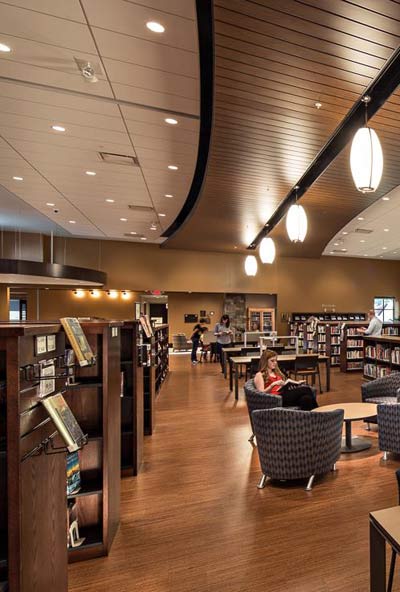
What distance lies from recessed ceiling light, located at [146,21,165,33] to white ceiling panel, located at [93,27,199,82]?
0.13 metres

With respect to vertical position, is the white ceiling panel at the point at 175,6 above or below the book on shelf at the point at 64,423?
above

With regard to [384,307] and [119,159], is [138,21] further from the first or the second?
[384,307]

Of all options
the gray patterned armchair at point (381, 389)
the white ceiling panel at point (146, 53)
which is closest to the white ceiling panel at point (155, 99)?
the white ceiling panel at point (146, 53)

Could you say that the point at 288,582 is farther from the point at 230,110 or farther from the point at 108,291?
the point at 108,291

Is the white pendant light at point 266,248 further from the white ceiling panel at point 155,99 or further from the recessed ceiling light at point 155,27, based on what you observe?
the recessed ceiling light at point 155,27

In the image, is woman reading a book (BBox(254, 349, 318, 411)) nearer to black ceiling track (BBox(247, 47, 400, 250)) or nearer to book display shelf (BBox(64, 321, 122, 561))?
book display shelf (BBox(64, 321, 122, 561))

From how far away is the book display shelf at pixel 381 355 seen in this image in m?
7.18

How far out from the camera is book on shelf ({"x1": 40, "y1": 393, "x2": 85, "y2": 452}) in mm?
1270

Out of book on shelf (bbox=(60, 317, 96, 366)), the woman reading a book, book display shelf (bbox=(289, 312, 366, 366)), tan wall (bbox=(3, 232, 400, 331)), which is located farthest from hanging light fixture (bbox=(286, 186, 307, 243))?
tan wall (bbox=(3, 232, 400, 331))

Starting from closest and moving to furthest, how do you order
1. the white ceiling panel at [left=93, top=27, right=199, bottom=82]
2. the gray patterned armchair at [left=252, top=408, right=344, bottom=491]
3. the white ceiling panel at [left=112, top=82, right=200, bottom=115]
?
1. the white ceiling panel at [left=93, top=27, right=199, bottom=82]
2. the gray patterned armchair at [left=252, top=408, right=344, bottom=491]
3. the white ceiling panel at [left=112, top=82, right=200, bottom=115]

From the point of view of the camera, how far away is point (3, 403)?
137cm

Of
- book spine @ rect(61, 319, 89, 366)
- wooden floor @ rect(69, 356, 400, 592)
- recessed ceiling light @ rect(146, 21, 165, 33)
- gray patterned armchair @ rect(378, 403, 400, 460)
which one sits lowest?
wooden floor @ rect(69, 356, 400, 592)

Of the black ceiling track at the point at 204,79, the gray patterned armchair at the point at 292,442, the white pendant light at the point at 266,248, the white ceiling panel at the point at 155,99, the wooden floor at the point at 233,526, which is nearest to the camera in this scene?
the wooden floor at the point at 233,526

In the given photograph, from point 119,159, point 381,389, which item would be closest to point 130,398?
point 119,159
